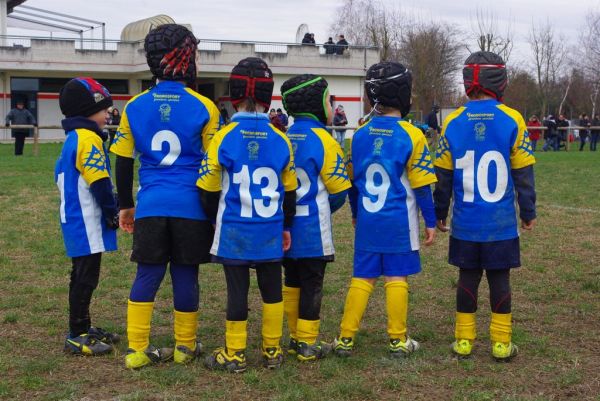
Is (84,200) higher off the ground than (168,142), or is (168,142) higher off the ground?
(168,142)

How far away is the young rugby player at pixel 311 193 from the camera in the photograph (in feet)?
16.0

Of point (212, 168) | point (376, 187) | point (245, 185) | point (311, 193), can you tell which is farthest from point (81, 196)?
point (376, 187)

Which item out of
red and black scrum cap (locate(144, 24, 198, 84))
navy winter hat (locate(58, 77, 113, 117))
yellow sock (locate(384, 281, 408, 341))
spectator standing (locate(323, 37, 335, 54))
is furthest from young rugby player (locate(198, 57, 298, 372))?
spectator standing (locate(323, 37, 335, 54))

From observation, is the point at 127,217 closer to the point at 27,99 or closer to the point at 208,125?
the point at 208,125

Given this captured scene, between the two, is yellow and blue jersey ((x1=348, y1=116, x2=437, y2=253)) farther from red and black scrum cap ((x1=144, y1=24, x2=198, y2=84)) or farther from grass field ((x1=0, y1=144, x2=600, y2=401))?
red and black scrum cap ((x1=144, y1=24, x2=198, y2=84))

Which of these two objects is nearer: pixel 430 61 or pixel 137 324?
pixel 137 324

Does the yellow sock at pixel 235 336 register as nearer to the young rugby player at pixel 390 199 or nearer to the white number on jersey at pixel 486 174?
the young rugby player at pixel 390 199

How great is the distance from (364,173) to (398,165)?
25cm

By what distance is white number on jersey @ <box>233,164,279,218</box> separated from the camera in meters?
4.55

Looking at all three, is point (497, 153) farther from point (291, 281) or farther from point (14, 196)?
point (14, 196)

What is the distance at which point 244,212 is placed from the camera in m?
4.57

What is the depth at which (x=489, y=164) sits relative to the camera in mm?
4848

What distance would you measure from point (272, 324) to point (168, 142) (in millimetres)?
1284

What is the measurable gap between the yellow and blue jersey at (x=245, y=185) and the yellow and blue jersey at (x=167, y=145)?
0.14m
